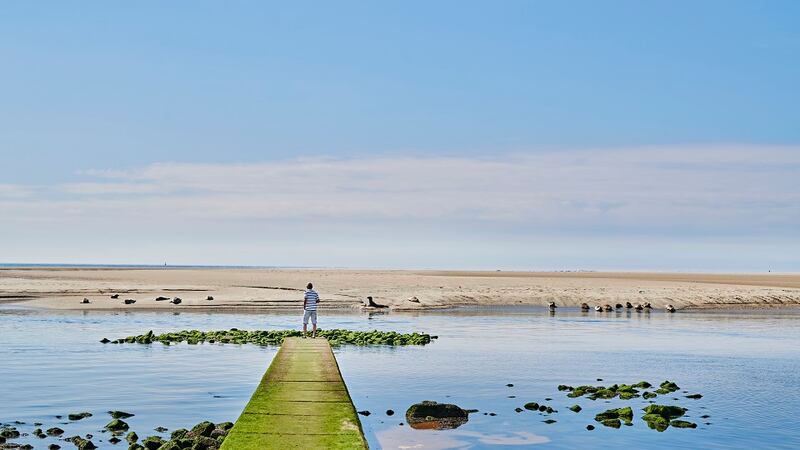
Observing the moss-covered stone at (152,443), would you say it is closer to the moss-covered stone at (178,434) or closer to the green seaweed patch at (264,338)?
the moss-covered stone at (178,434)

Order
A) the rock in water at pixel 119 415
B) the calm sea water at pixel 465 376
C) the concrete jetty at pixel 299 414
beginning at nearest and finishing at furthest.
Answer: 1. the concrete jetty at pixel 299 414
2. the calm sea water at pixel 465 376
3. the rock in water at pixel 119 415

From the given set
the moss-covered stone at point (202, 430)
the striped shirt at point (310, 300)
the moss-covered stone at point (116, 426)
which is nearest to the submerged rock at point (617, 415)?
the moss-covered stone at point (202, 430)

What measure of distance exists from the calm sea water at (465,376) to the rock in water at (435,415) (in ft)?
1.17

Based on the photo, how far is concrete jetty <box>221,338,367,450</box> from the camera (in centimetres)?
1586

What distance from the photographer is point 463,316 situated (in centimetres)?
5834

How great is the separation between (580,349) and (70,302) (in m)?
44.0

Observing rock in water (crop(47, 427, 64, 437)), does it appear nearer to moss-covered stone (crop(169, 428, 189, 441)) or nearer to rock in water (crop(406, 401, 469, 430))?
moss-covered stone (crop(169, 428, 189, 441))

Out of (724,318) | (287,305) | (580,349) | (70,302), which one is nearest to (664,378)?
(580,349)

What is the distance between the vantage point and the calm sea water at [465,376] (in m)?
21.0

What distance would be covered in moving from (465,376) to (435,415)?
797cm

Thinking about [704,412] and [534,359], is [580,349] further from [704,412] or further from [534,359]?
[704,412]

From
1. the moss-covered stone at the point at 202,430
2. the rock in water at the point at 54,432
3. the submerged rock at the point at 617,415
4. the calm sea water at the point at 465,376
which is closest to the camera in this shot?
the moss-covered stone at the point at 202,430

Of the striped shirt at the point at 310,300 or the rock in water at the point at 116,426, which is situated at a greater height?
the striped shirt at the point at 310,300

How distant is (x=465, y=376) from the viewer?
97.7 ft
